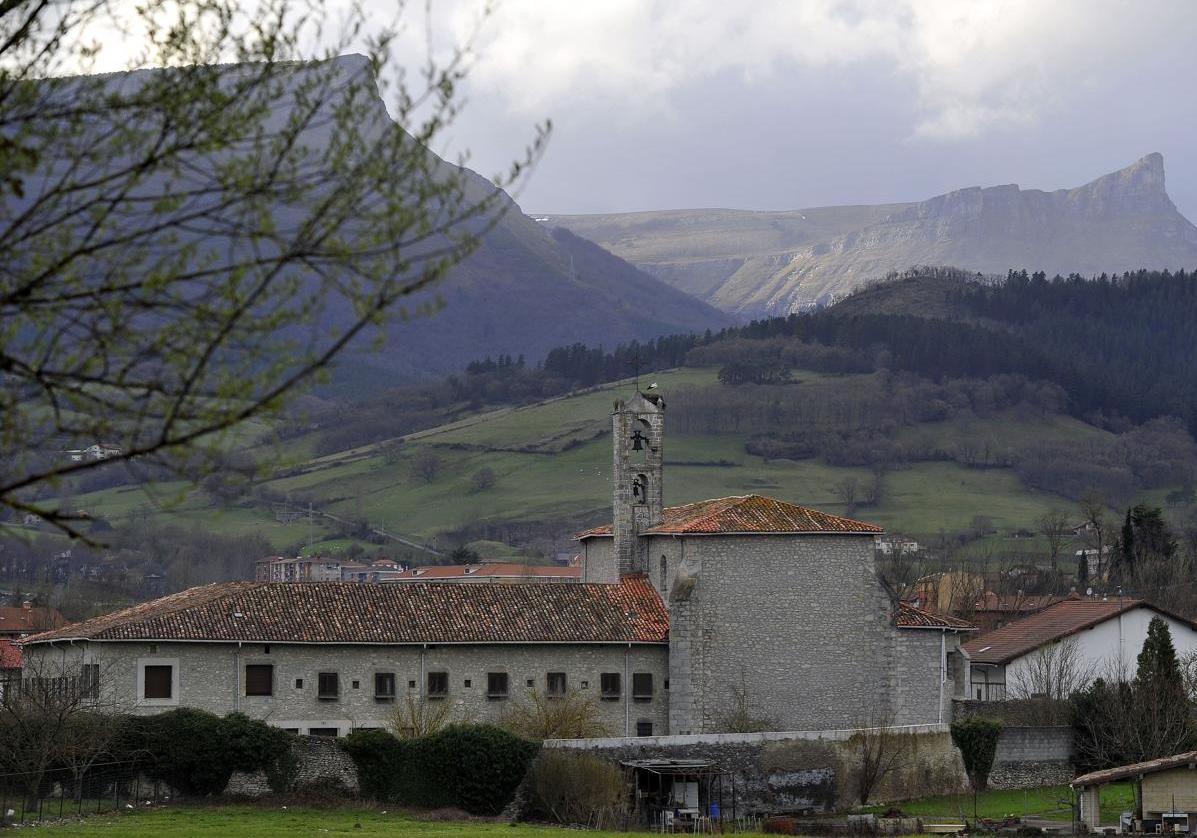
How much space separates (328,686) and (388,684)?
1.54m

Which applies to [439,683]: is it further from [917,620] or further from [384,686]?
[917,620]

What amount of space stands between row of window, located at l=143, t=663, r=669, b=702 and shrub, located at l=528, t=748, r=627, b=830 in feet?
Result: 16.3

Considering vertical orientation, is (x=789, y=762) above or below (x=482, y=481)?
below

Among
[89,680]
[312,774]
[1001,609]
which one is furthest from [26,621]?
[312,774]

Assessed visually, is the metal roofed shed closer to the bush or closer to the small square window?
the small square window

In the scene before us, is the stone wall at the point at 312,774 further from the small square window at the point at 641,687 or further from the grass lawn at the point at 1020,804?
the grass lawn at the point at 1020,804

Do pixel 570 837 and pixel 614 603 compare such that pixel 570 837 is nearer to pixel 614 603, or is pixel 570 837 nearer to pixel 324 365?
pixel 614 603

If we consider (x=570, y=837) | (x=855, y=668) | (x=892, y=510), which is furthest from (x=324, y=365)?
(x=892, y=510)

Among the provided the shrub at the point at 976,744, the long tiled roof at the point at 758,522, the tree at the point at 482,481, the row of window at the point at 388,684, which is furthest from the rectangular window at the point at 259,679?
the tree at the point at 482,481

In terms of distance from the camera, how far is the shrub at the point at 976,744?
48156mm

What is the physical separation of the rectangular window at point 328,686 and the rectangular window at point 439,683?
95.5 inches

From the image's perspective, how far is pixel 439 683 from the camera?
4706 cm

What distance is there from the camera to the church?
4562 centimetres

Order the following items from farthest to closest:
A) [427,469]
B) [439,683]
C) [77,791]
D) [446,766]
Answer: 1. [427,469]
2. [439,683]
3. [446,766]
4. [77,791]
